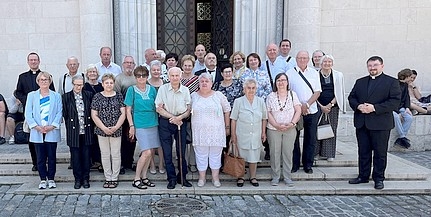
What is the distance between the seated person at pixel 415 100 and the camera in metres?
8.08

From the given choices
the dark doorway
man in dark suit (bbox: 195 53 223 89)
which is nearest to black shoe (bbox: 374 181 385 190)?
man in dark suit (bbox: 195 53 223 89)

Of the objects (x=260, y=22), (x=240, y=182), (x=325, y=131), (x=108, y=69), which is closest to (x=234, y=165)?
(x=240, y=182)

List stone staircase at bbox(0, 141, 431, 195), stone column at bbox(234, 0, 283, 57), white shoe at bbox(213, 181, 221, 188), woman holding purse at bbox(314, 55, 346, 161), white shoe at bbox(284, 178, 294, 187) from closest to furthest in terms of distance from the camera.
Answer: stone staircase at bbox(0, 141, 431, 195), white shoe at bbox(213, 181, 221, 188), white shoe at bbox(284, 178, 294, 187), woman holding purse at bbox(314, 55, 346, 161), stone column at bbox(234, 0, 283, 57)

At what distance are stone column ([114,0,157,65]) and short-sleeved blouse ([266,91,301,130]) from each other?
407cm

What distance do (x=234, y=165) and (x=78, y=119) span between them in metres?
2.19

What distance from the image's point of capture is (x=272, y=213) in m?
4.59

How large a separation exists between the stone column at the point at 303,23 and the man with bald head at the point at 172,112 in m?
3.81

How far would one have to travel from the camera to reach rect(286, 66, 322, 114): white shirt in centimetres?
550

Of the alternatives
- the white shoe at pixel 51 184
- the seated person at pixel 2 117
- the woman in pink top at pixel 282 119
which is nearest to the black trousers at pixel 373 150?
the woman in pink top at pixel 282 119

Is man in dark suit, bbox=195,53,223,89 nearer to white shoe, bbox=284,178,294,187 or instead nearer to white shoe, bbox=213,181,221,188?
white shoe, bbox=213,181,221,188

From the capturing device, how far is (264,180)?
571 centimetres

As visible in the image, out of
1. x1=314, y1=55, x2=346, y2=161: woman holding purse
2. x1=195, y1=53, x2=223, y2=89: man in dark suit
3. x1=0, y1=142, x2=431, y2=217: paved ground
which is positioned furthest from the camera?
x1=314, y1=55, x2=346, y2=161: woman holding purse

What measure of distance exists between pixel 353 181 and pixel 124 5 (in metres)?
5.78

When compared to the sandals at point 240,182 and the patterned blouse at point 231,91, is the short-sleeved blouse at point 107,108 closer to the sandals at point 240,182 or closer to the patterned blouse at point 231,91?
the patterned blouse at point 231,91
